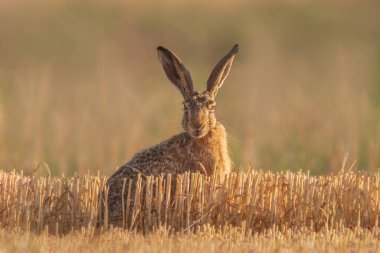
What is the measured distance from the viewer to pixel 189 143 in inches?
409

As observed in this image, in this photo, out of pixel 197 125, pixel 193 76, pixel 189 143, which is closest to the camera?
pixel 197 125

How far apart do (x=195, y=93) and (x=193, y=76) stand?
9.98 metres

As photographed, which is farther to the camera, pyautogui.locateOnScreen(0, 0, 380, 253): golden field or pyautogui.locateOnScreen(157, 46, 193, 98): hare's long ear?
pyautogui.locateOnScreen(157, 46, 193, 98): hare's long ear

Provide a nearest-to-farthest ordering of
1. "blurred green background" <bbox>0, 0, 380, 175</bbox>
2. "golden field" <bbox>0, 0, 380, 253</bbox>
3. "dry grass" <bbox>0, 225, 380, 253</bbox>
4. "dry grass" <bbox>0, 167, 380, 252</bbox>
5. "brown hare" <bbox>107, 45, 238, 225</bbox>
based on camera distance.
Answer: "dry grass" <bbox>0, 225, 380, 253</bbox>
"dry grass" <bbox>0, 167, 380, 252</bbox>
"golden field" <bbox>0, 0, 380, 253</bbox>
"brown hare" <bbox>107, 45, 238, 225</bbox>
"blurred green background" <bbox>0, 0, 380, 175</bbox>

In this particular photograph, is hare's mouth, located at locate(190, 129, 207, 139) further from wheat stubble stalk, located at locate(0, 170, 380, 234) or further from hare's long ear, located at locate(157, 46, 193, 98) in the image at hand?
wheat stubble stalk, located at locate(0, 170, 380, 234)

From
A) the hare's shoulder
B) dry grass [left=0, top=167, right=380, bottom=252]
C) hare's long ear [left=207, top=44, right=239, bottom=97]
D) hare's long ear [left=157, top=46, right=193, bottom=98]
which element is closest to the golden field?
dry grass [left=0, top=167, right=380, bottom=252]

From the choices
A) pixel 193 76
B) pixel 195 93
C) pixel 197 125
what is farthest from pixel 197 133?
pixel 193 76

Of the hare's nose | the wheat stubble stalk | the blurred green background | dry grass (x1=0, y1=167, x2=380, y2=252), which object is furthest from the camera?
the blurred green background

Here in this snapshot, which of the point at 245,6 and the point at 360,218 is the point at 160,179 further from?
the point at 245,6

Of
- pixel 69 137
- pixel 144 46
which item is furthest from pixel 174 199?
pixel 144 46

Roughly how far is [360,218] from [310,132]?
611 centimetres

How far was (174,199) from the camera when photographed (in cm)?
926

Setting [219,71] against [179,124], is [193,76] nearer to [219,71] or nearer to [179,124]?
[179,124]

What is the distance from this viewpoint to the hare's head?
10.3m
